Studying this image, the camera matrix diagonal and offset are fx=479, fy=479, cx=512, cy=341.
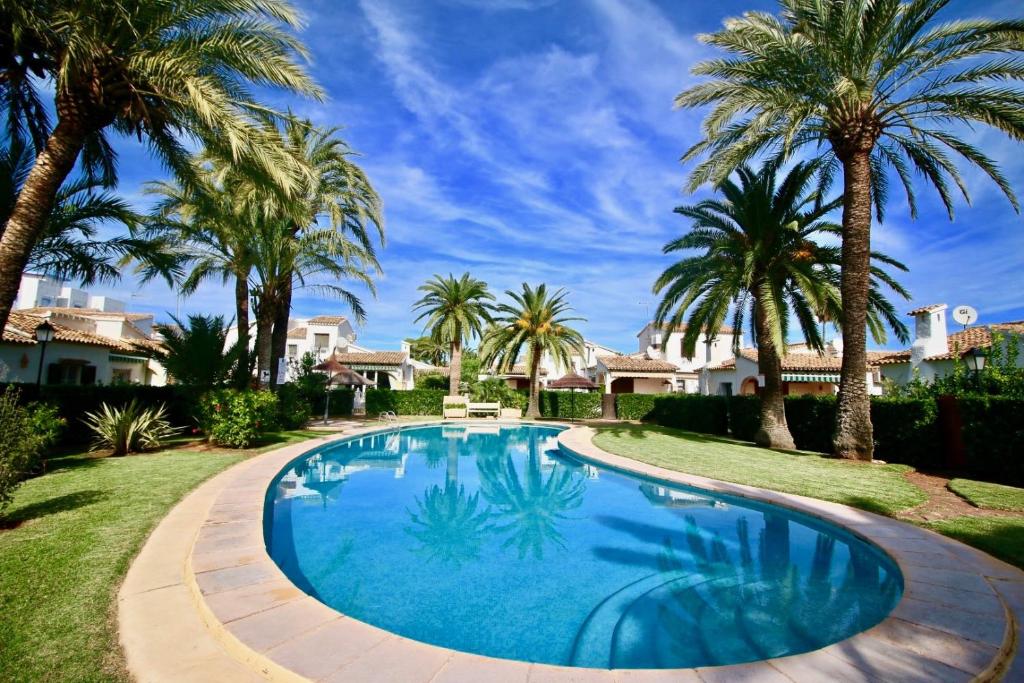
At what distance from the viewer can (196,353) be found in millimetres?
13594

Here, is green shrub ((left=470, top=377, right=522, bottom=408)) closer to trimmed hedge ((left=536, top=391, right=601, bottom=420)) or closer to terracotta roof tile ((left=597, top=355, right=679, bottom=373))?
trimmed hedge ((left=536, top=391, right=601, bottom=420))

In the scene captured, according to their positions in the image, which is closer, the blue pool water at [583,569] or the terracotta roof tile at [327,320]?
the blue pool water at [583,569]

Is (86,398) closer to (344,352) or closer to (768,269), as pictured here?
(768,269)

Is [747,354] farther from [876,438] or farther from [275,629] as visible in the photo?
[275,629]

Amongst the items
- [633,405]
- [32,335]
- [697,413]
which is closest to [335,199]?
[32,335]

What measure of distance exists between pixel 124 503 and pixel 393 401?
24.3 m

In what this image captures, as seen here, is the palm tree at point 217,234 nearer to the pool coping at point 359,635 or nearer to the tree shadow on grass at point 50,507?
the tree shadow on grass at point 50,507

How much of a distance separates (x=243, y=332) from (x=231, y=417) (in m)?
4.04

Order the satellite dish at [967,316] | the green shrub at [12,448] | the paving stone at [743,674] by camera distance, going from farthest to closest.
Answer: the satellite dish at [967,316], the green shrub at [12,448], the paving stone at [743,674]

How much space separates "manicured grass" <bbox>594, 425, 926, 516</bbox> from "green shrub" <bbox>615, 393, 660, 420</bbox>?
1352cm

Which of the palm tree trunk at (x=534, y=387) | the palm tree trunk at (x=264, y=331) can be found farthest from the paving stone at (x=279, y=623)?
the palm tree trunk at (x=534, y=387)

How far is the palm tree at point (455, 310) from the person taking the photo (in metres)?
30.1

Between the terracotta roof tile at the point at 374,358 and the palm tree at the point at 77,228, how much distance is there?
29078 mm

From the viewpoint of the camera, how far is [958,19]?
10695 mm
